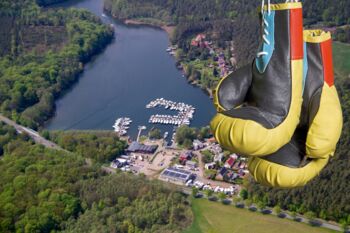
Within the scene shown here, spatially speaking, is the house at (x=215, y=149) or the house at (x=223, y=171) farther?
the house at (x=215, y=149)

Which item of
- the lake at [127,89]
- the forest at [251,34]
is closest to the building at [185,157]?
the forest at [251,34]

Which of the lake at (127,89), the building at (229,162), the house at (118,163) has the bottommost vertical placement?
the house at (118,163)

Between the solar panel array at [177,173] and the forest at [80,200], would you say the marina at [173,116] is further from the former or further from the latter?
the forest at [80,200]

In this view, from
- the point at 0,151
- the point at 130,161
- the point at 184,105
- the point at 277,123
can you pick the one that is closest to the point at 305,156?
the point at 277,123

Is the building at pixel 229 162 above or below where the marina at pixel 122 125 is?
below

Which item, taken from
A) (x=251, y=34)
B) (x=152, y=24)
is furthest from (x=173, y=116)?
(x=152, y=24)

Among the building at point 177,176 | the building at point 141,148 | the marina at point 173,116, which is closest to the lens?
the building at point 177,176
